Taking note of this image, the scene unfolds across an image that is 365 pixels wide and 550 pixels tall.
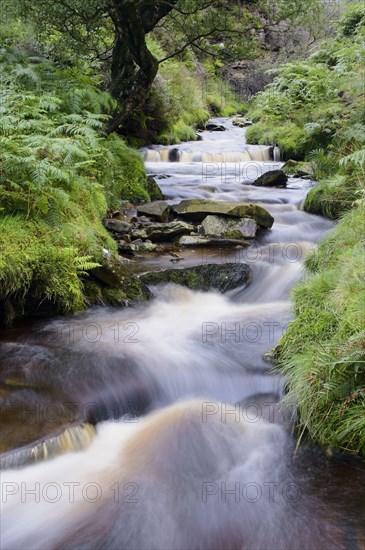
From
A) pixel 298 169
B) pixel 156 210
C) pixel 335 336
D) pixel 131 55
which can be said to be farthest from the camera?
pixel 298 169

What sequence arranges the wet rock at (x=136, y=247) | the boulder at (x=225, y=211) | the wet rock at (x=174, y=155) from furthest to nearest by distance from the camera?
the wet rock at (x=174, y=155)
the boulder at (x=225, y=211)
the wet rock at (x=136, y=247)

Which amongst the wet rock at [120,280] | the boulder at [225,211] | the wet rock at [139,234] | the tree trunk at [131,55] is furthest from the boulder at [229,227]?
the tree trunk at [131,55]

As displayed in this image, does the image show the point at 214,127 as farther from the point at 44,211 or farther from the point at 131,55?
the point at 44,211

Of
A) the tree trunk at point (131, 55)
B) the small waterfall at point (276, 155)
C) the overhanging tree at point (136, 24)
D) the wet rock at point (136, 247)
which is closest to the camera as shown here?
the wet rock at point (136, 247)

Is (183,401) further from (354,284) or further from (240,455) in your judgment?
(354,284)

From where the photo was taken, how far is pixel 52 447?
10.0 feet

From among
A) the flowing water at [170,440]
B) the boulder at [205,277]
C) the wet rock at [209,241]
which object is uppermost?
the wet rock at [209,241]

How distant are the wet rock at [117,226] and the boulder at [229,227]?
1.37 meters

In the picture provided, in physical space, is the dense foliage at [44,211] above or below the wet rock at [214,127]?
below

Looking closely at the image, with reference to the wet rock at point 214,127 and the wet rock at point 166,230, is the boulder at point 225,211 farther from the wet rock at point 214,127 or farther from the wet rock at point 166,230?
the wet rock at point 214,127

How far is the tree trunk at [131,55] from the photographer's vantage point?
8266mm

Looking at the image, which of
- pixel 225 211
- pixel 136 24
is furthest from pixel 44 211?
pixel 136 24

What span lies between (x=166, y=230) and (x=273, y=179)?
433 cm

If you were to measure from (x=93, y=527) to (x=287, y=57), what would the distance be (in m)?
26.3
